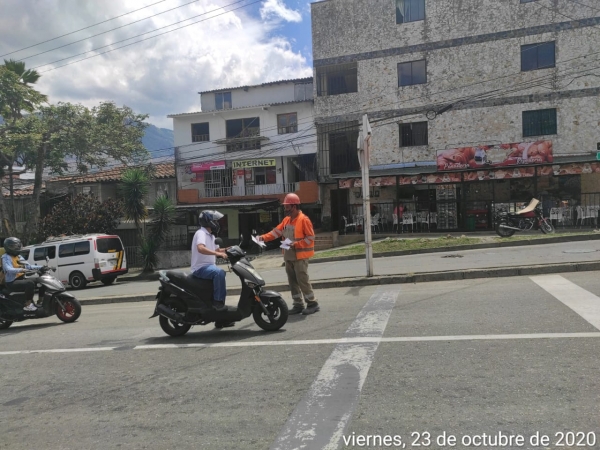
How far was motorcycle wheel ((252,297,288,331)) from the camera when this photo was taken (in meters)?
6.20

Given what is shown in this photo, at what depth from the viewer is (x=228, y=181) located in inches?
1158

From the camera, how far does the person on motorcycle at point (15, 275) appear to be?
841 centimetres

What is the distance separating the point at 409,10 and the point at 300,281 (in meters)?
21.9

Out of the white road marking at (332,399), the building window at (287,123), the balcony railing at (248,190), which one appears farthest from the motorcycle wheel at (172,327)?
the building window at (287,123)

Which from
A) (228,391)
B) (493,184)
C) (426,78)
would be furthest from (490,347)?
(426,78)

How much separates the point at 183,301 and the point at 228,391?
2335 millimetres

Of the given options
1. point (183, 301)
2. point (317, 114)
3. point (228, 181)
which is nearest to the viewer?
point (183, 301)

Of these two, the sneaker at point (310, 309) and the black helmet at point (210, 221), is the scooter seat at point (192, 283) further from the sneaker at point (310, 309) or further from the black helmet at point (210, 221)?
the sneaker at point (310, 309)

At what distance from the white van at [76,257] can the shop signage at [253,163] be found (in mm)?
11579

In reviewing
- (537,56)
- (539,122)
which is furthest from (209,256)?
(537,56)

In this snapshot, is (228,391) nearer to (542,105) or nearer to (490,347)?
(490,347)

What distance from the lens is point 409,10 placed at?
80.4 feet

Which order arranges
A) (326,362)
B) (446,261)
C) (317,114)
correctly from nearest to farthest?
1. (326,362)
2. (446,261)
3. (317,114)

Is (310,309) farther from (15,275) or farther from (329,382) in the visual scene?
(15,275)
